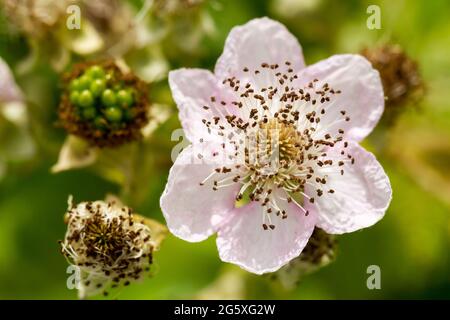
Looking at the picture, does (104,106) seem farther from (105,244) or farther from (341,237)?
(341,237)

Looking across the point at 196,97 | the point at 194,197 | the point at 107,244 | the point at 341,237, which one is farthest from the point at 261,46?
the point at 341,237

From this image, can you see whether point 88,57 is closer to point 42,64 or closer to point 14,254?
point 42,64

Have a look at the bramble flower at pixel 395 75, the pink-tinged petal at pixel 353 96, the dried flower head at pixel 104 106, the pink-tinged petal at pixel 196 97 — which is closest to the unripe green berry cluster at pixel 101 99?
the dried flower head at pixel 104 106

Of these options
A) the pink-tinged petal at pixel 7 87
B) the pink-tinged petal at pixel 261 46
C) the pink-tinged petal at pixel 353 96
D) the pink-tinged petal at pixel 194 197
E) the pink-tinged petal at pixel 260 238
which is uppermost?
the pink-tinged petal at pixel 7 87

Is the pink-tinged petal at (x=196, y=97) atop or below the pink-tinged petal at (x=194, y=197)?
atop

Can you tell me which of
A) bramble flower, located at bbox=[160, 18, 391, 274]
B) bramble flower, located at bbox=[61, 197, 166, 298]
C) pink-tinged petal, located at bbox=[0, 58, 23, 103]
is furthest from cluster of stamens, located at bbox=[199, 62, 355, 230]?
pink-tinged petal, located at bbox=[0, 58, 23, 103]

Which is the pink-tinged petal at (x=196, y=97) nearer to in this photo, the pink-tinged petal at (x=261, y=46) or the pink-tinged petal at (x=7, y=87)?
the pink-tinged petal at (x=261, y=46)
